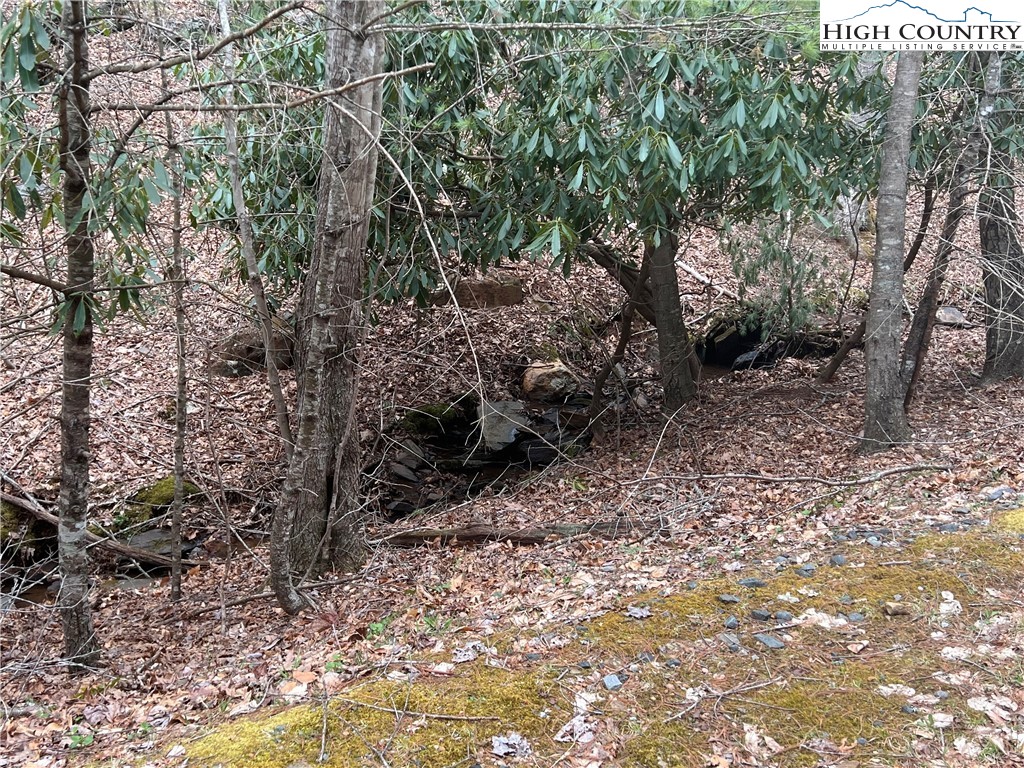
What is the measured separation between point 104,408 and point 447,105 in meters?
5.42

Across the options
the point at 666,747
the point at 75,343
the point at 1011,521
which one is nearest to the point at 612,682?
the point at 666,747

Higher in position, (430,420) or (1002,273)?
(1002,273)

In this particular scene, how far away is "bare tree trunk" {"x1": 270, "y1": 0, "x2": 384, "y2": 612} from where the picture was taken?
15.9ft

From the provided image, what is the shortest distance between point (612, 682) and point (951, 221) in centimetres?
590

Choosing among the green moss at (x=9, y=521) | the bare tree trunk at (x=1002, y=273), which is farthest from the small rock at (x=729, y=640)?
the green moss at (x=9, y=521)

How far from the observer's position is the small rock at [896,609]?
3.97m

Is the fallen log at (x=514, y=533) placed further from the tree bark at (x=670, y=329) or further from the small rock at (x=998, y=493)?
the tree bark at (x=670, y=329)

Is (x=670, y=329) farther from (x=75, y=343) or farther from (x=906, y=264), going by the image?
(x=75, y=343)

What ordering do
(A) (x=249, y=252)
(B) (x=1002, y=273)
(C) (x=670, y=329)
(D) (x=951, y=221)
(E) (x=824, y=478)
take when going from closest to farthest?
(A) (x=249, y=252), (E) (x=824, y=478), (D) (x=951, y=221), (B) (x=1002, y=273), (C) (x=670, y=329)

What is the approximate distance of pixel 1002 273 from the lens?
789cm

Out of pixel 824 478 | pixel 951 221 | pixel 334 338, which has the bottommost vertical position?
pixel 824 478

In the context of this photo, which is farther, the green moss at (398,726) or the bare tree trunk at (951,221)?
the bare tree trunk at (951,221)

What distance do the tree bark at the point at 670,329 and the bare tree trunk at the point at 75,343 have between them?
574 centimetres

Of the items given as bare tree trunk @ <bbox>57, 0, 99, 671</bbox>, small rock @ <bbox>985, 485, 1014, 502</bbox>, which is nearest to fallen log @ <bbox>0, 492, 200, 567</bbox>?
bare tree trunk @ <bbox>57, 0, 99, 671</bbox>
